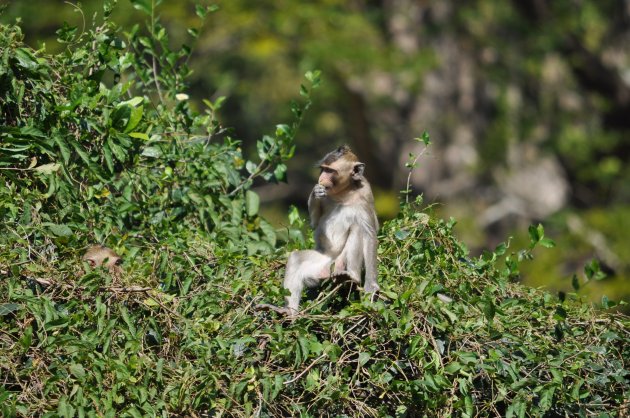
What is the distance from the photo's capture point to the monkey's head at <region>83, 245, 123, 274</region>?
5.23 m

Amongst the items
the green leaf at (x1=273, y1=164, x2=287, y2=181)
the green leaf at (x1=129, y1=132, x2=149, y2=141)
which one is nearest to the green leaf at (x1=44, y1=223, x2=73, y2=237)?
the green leaf at (x1=129, y1=132, x2=149, y2=141)

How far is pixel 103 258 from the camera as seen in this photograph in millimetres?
5406

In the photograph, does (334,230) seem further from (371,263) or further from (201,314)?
(201,314)

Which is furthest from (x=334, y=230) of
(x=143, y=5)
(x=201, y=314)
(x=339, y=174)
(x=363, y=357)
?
(x=143, y=5)

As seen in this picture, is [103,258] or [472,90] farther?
[472,90]

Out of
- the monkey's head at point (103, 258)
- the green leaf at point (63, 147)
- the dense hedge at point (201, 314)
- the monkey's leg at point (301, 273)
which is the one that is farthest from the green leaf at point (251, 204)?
the green leaf at point (63, 147)

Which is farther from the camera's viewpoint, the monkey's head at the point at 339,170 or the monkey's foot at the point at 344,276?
the monkey's head at the point at 339,170

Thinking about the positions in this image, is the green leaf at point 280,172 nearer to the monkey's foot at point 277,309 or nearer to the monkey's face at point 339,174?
the monkey's face at point 339,174

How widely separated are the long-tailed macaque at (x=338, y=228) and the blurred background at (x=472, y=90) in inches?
400

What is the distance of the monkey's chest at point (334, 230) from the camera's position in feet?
19.8

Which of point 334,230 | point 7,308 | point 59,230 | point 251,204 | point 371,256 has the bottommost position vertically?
point 251,204

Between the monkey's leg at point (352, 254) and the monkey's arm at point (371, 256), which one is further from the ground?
the monkey's arm at point (371, 256)

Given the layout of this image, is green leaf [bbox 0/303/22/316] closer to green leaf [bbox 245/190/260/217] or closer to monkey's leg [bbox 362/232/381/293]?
monkey's leg [bbox 362/232/381/293]

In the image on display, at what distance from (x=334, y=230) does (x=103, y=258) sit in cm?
143
